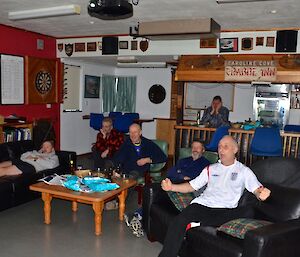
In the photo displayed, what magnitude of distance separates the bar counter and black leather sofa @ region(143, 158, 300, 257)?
9.23ft

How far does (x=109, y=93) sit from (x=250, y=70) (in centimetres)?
431

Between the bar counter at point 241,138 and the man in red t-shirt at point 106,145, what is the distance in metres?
1.65

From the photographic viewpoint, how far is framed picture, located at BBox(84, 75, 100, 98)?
27.1 ft

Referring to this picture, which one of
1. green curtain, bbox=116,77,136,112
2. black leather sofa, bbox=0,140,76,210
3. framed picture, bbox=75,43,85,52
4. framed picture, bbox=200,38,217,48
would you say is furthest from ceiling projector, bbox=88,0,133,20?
green curtain, bbox=116,77,136,112

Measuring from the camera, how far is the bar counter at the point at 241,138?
5852mm

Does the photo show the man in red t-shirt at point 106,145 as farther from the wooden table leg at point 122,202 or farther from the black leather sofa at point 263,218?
the black leather sofa at point 263,218

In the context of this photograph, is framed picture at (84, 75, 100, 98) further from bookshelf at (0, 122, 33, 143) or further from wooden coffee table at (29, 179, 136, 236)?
wooden coffee table at (29, 179, 136, 236)

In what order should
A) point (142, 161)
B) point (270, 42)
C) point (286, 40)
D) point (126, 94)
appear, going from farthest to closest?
point (126, 94), point (270, 42), point (286, 40), point (142, 161)

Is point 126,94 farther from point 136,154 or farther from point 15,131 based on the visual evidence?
point 136,154

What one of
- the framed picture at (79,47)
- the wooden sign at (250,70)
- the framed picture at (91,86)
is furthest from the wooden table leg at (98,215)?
the framed picture at (91,86)

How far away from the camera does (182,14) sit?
477cm

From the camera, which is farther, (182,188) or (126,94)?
(126,94)

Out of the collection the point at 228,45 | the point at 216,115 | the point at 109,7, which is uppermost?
the point at 228,45

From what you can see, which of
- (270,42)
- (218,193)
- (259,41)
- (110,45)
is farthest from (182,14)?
(218,193)
